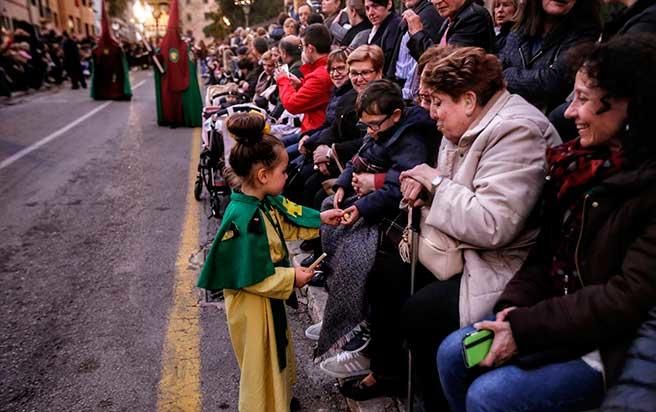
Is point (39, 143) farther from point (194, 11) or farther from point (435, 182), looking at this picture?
point (194, 11)

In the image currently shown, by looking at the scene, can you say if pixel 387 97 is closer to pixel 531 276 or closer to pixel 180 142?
pixel 531 276

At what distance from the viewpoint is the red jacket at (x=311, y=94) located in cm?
490

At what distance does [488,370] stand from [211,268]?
1.24 meters

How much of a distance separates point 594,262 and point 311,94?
3603 mm

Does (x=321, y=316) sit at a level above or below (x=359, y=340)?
below

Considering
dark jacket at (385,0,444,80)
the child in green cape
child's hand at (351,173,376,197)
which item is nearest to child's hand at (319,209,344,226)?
child's hand at (351,173,376,197)

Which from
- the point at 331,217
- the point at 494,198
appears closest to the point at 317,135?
the point at 331,217

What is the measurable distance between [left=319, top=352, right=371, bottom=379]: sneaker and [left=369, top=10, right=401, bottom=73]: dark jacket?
2.63 metres

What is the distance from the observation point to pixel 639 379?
4.75 feet

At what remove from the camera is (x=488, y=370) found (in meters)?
1.80

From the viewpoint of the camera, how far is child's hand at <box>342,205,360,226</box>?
2777 millimetres

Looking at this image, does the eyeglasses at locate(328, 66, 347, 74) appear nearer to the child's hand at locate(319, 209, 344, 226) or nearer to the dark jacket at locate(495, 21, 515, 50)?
the dark jacket at locate(495, 21, 515, 50)

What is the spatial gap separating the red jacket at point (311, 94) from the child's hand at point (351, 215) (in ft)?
7.85

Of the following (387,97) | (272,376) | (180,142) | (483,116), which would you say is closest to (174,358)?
(272,376)
